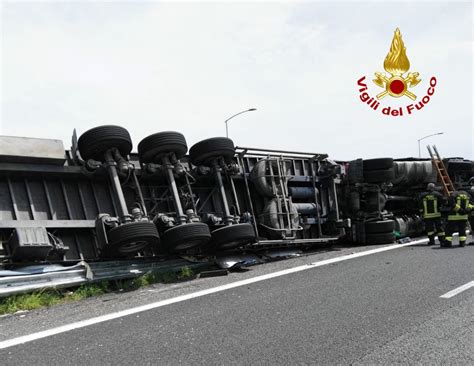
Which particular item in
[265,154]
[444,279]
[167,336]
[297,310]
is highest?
[265,154]

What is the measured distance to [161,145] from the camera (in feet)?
21.5

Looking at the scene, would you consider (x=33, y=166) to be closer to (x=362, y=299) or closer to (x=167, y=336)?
(x=167, y=336)

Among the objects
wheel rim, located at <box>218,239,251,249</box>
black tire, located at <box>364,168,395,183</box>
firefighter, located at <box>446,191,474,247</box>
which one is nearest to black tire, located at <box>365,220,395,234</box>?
black tire, located at <box>364,168,395,183</box>

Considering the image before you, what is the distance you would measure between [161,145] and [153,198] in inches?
43.2

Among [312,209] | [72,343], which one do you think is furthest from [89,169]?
[312,209]

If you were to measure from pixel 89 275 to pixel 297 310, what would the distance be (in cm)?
285

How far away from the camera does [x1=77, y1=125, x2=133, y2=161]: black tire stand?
19.8ft

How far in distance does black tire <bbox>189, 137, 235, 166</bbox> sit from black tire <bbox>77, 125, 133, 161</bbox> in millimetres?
1310

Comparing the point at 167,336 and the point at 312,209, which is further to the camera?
the point at 312,209

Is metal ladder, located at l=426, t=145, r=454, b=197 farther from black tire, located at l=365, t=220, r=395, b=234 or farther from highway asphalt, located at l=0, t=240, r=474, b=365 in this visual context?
highway asphalt, located at l=0, t=240, r=474, b=365

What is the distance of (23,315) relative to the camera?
459 cm

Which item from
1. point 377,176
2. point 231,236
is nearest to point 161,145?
point 231,236

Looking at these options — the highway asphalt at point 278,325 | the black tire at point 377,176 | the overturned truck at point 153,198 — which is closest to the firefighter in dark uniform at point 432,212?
the black tire at point 377,176

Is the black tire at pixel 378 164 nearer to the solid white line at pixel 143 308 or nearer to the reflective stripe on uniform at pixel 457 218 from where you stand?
the reflective stripe on uniform at pixel 457 218
